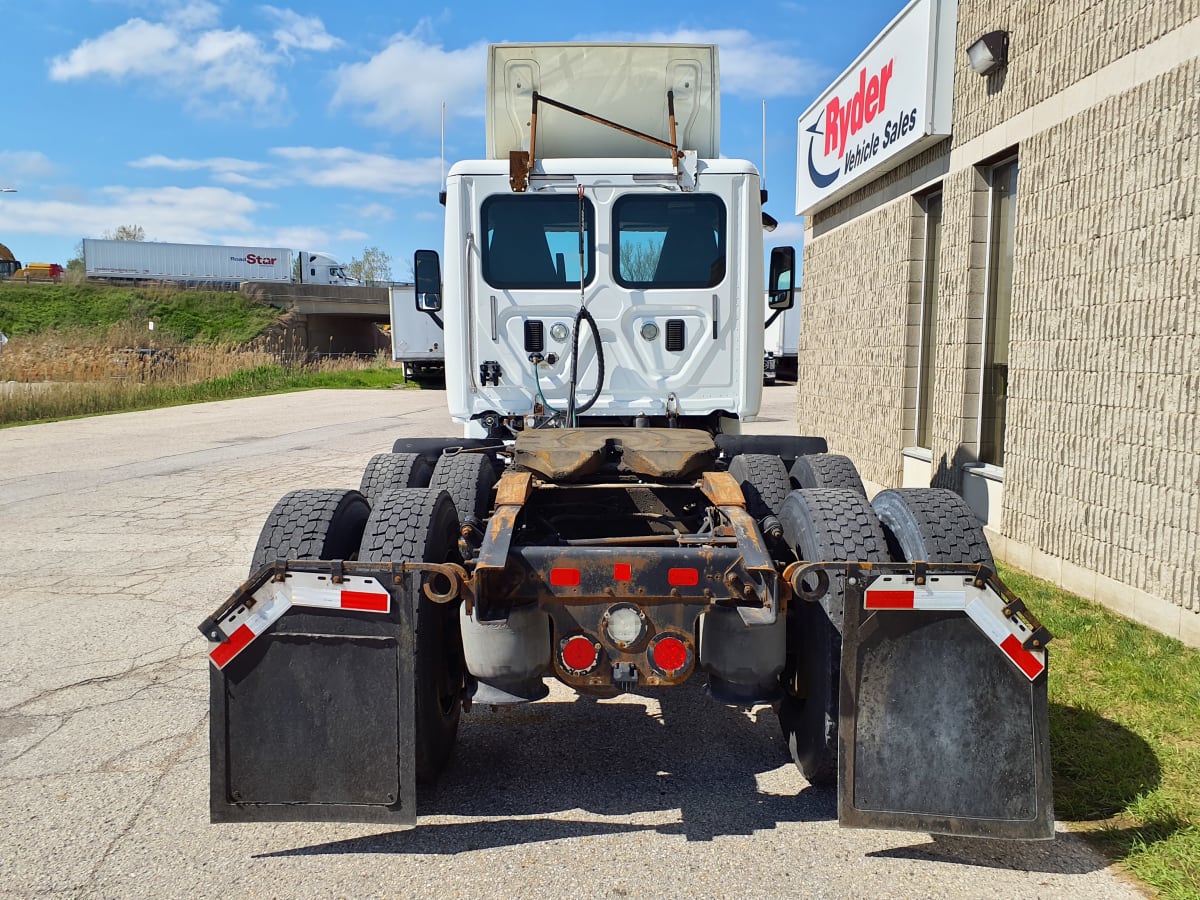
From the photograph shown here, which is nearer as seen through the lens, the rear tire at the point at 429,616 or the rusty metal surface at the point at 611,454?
the rear tire at the point at 429,616

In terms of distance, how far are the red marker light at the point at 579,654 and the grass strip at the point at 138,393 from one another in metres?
19.6

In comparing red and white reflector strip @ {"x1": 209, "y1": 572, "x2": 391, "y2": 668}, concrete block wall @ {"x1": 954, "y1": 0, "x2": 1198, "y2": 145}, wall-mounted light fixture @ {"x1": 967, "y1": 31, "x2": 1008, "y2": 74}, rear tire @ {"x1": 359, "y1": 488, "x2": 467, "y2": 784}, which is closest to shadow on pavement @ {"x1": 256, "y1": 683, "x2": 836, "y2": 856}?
rear tire @ {"x1": 359, "y1": 488, "x2": 467, "y2": 784}

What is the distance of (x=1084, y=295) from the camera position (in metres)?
6.23

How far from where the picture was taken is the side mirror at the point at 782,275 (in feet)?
21.1

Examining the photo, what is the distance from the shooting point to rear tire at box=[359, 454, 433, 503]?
504cm

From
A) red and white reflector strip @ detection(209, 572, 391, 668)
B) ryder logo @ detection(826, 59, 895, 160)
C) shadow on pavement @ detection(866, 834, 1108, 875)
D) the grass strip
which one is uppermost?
ryder logo @ detection(826, 59, 895, 160)

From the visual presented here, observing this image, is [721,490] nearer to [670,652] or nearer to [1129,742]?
[670,652]

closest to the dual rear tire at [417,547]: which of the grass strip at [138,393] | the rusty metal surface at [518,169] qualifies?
the rusty metal surface at [518,169]

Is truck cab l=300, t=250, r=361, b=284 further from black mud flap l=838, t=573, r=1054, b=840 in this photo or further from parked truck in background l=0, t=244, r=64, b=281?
black mud flap l=838, t=573, r=1054, b=840

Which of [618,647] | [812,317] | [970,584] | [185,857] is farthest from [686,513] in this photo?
[812,317]

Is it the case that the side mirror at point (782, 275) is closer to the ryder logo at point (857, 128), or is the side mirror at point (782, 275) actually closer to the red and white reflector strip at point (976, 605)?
the ryder logo at point (857, 128)

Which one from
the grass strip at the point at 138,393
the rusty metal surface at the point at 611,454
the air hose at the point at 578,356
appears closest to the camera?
the rusty metal surface at the point at 611,454

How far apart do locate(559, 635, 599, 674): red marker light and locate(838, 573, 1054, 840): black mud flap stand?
→ 849 mm

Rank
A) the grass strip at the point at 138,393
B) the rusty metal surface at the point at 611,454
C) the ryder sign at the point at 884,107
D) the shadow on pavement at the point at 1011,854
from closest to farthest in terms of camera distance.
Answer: the shadow on pavement at the point at 1011,854 < the rusty metal surface at the point at 611,454 < the ryder sign at the point at 884,107 < the grass strip at the point at 138,393
